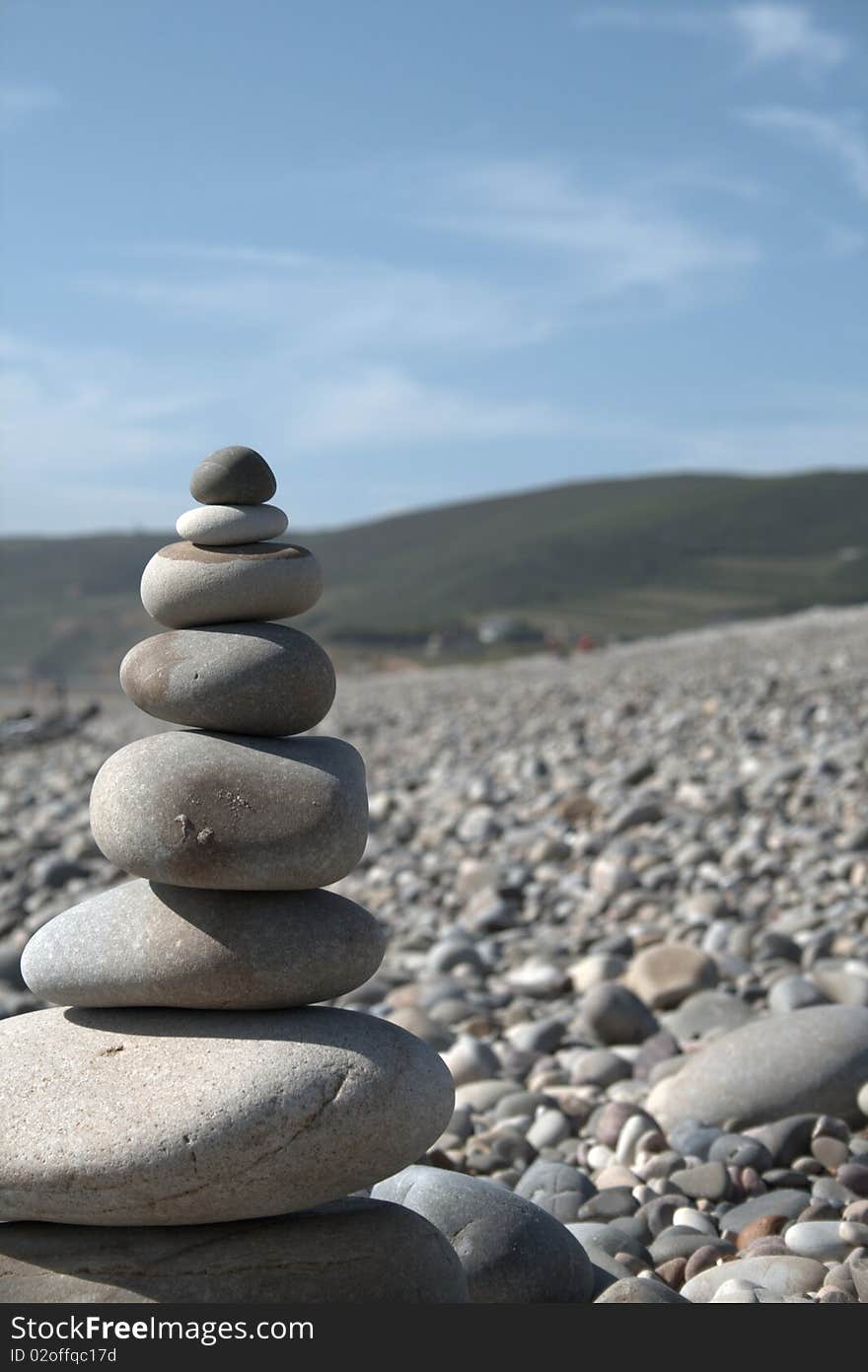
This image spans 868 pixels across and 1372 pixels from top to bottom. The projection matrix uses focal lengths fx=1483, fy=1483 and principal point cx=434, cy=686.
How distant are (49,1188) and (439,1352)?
956 millimetres

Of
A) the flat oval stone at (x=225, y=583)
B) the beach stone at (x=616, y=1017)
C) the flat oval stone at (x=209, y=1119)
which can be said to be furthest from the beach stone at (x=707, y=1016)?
the flat oval stone at (x=225, y=583)

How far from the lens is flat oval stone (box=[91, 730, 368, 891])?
11.7 ft

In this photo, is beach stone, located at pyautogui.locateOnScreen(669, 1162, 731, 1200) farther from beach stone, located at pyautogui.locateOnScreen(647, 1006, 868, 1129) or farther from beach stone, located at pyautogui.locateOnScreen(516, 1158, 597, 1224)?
beach stone, located at pyautogui.locateOnScreen(647, 1006, 868, 1129)

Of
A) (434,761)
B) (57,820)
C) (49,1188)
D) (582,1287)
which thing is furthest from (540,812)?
(49,1188)

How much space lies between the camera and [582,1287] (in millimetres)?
4016

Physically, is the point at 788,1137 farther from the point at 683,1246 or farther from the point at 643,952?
the point at 643,952

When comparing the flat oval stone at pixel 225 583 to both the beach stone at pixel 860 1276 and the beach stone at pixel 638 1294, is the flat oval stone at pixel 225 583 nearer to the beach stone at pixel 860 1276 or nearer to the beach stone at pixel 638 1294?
the beach stone at pixel 638 1294

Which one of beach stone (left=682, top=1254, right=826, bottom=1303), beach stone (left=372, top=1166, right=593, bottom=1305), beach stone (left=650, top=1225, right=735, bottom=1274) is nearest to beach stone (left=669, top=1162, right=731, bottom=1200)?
beach stone (left=650, top=1225, right=735, bottom=1274)

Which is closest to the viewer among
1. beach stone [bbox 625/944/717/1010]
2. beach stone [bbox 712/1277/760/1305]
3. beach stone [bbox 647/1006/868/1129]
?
beach stone [bbox 712/1277/760/1305]

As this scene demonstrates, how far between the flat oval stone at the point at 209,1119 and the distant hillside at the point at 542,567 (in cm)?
5100

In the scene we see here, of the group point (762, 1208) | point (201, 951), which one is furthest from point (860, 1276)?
point (201, 951)

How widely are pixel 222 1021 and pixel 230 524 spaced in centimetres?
124

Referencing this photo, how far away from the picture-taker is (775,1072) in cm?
555

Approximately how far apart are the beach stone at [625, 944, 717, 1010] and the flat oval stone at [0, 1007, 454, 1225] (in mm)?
3907
